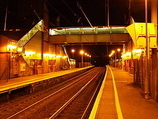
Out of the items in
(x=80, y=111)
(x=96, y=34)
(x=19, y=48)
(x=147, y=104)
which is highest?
(x=96, y=34)

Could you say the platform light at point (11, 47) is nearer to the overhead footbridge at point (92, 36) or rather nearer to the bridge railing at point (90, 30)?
the overhead footbridge at point (92, 36)

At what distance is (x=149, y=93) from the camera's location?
9.17m

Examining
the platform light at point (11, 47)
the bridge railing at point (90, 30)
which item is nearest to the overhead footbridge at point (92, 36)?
the bridge railing at point (90, 30)

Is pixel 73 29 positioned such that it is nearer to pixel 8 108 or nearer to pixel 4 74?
pixel 4 74

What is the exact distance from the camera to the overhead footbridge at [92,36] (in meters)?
28.8

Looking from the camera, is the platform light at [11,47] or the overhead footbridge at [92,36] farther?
the overhead footbridge at [92,36]

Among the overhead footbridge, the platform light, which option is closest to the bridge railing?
the overhead footbridge

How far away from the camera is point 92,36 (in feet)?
96.3

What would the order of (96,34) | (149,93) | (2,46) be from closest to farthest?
1. (149,93)
2. (2,46)
3. (96,34)

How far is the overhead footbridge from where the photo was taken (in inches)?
1133

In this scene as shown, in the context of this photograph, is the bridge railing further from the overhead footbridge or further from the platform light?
the platform light

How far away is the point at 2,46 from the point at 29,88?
17.7 ft

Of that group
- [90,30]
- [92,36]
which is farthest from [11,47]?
[90,30]

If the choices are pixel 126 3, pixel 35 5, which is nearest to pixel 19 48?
pixel 35 5
